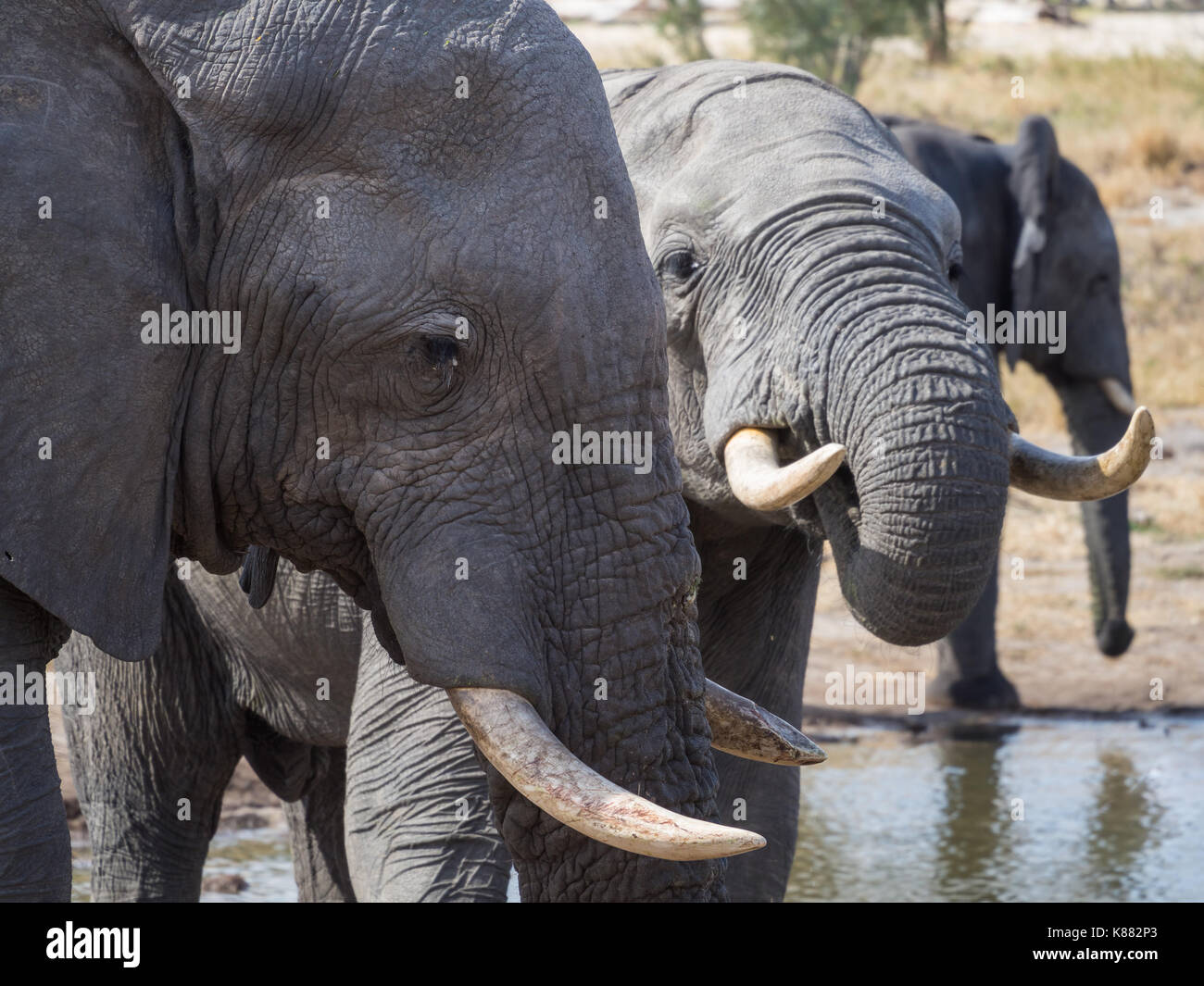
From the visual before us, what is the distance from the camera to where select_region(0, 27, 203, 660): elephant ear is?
2375mm

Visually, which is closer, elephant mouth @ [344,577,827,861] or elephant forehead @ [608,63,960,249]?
elephant mouth @ [344,577,827,861]

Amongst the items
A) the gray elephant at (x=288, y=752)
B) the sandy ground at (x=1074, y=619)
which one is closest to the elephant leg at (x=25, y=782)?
the gray elephant at (x=288, y=752)

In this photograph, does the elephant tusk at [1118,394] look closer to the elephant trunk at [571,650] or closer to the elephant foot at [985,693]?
the elephant foot at [985,693]

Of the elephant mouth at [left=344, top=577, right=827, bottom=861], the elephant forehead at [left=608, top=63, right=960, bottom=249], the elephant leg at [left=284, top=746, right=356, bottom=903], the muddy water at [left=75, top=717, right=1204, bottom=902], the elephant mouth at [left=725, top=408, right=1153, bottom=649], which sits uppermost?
the elephant forehead at [left=608, top=63, right=960, bottom=249]

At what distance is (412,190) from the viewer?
7.99ft

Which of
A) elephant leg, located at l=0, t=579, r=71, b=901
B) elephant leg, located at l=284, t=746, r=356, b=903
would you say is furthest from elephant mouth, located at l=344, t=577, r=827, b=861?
elephant leg, located at l=284, t=746, r=356, b=903

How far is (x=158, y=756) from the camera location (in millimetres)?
4441

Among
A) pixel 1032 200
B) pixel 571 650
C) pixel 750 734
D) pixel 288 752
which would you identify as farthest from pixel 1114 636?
pixel 571 650

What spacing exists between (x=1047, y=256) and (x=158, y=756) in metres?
5.34

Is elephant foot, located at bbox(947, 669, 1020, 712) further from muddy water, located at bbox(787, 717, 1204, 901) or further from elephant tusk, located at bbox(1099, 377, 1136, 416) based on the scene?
elephant tusk, located at bbox(1099, 377, 1136, 416)

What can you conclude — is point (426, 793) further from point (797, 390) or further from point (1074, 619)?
point (1074, 619)

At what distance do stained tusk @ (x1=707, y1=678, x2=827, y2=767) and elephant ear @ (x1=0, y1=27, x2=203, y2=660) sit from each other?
815 millimetres
